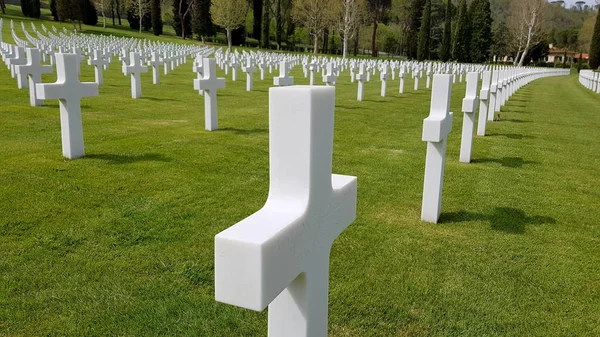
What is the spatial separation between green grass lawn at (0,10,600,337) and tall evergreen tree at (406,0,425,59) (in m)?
60.4

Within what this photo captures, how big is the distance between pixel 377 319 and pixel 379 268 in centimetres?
67

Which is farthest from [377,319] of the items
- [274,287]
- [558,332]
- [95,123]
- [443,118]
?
[95,123]

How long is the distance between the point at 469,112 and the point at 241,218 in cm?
342

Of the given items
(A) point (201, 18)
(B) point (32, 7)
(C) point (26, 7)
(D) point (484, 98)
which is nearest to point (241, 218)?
(D) point (484, 98)

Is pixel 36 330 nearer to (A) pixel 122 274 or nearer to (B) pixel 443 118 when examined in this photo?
(A) pixel 122 274

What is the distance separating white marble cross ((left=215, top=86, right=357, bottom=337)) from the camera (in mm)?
1153

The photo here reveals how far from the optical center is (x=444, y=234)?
4152mm

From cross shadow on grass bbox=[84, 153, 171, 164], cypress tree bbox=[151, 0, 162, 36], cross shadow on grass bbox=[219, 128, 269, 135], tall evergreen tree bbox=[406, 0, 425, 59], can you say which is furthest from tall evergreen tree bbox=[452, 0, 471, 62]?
cross shadow on grass bbox=[84, 153, 171, 164]

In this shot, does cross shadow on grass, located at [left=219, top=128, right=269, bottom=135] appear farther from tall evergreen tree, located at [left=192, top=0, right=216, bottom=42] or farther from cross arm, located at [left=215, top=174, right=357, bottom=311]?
tall evergreen tree, located at [left=192, top=0, right=216, bottom=42]

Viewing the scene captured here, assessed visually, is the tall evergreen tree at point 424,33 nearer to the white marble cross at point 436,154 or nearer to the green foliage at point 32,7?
the green foliage at point 32,7

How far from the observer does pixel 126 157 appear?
6180mm

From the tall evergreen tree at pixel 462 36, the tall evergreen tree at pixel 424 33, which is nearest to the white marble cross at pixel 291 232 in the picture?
the tall evergreen tree at pixel 424 33

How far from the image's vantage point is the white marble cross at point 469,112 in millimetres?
5969

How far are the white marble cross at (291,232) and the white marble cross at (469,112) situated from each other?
4.86 m
